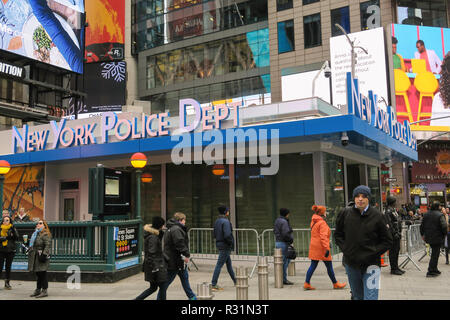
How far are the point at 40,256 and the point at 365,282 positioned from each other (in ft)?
22.4

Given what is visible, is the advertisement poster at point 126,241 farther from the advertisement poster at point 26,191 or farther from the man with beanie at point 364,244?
the advertisement poster at point 26,191

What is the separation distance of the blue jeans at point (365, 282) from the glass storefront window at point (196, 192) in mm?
9847

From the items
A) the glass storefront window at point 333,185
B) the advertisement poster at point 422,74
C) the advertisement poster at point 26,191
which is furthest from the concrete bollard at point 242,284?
the advertisement poster at point 422,74

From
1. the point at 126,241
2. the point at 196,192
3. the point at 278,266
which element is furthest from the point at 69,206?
the point at 278,266

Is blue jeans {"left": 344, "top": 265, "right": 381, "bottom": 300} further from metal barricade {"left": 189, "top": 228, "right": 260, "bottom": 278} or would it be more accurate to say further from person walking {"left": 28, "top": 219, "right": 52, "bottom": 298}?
metal barricade {"left": 189, "top": 228, "right": 260, "bottom": 278}

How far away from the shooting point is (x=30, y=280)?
11.8 meters

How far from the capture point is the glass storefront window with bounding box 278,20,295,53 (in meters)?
38.1

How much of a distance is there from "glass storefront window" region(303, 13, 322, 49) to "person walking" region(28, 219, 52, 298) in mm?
31458

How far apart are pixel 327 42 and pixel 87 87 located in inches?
1050

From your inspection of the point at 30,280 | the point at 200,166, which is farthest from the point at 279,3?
the point at 30,280

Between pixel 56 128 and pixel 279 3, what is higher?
pixel 279 3

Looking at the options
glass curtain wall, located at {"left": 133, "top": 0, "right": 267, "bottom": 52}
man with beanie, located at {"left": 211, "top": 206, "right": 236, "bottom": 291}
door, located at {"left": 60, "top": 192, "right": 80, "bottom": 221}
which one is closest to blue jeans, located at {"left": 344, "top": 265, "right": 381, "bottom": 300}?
man with beanie, located at {"left": 211, "top": 206, "right": 236, "bottom": 291}
